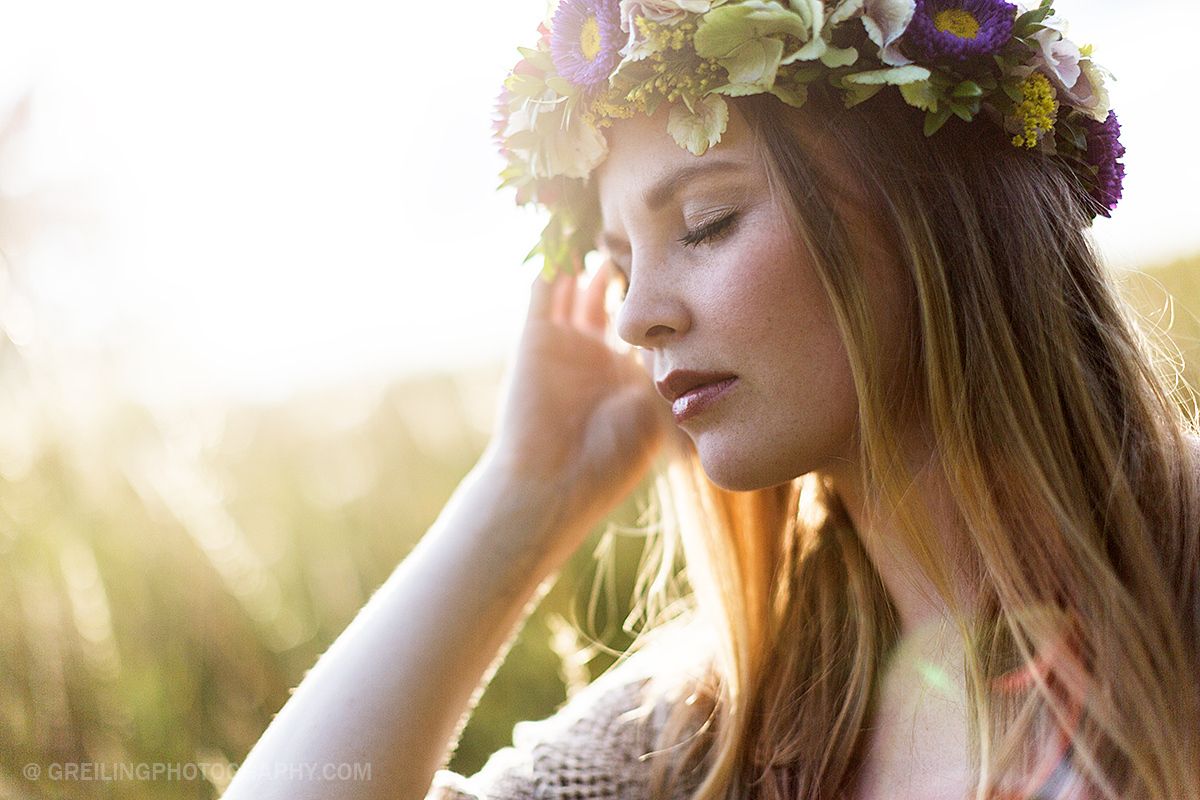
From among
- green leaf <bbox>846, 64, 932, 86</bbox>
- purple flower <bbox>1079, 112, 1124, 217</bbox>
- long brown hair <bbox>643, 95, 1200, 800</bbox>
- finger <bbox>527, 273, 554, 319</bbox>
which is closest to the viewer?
long brown hair <bbox>643, 95, 1200, 800</bbox>

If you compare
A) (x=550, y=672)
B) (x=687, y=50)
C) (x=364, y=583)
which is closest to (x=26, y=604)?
(x=364, y=583)

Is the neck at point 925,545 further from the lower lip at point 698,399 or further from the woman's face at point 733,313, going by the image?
the lower lip at point 698,399

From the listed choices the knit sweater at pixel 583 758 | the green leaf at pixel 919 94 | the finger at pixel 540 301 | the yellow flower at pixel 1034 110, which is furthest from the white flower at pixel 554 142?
the knit sweater at pixel 583 758

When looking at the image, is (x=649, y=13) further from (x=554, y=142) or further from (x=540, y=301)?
(x=540, y=301)

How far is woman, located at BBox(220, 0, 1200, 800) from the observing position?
138 centimetres

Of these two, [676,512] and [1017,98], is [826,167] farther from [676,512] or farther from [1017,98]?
[676,512]

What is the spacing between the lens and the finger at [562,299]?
2.39m

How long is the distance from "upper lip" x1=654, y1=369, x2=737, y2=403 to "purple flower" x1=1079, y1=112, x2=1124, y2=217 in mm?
877

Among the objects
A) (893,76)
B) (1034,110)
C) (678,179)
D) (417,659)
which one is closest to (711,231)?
(678,179)

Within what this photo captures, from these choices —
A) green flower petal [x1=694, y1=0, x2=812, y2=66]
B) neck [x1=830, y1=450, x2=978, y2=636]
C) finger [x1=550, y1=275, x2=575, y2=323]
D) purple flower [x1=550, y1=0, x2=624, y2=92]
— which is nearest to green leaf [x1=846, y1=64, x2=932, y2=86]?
green flower petal [x1=694, y1=0, x2=812, y2=66]

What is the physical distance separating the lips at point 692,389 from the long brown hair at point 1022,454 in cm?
25

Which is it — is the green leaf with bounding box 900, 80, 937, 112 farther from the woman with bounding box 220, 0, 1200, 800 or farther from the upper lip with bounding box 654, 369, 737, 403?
the upper lip with bounding box 654, 369, 737, 403

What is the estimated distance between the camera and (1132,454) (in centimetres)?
145

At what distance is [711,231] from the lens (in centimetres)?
156
